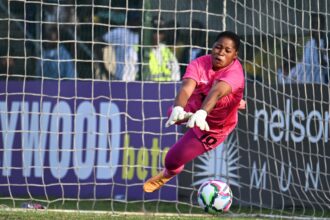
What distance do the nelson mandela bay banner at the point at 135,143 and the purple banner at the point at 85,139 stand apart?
0.01 m

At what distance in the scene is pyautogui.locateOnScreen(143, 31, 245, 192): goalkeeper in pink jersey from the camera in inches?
328

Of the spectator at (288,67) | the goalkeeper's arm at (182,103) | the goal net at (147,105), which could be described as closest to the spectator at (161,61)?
the goal net at (147,105)

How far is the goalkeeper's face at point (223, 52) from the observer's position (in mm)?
8844

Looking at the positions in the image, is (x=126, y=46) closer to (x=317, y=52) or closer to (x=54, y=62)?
(x=54, y=62)

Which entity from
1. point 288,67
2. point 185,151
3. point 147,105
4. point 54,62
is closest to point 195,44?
point 147,105

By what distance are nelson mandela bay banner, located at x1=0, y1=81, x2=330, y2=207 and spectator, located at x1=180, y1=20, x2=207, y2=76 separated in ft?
1.47

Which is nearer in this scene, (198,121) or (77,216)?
(198,121)

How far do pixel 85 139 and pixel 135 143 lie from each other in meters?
0.67

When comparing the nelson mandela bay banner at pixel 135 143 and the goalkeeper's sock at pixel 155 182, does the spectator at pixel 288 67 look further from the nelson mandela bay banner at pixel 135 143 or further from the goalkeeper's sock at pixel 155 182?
the goalkeeper's sock at pixel 155 182

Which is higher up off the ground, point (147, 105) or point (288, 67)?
point (288, 67)

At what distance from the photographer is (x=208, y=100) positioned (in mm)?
8344

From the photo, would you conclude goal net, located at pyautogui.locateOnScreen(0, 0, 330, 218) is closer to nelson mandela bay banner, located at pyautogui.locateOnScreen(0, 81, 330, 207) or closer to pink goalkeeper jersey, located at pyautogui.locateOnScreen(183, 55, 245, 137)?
nelson mandela bay banner, located at pyautogui.locateOnScreen(0, 81, 330, 207)

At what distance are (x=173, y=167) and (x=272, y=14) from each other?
3493mm

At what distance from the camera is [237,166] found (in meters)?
12.4
